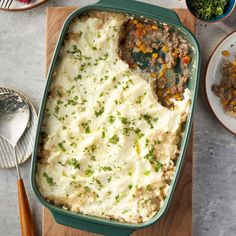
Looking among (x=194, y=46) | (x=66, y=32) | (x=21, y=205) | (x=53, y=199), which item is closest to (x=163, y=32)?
(x=194, y=46)

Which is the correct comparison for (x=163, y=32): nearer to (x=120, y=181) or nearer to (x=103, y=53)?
(x=103, y=53)

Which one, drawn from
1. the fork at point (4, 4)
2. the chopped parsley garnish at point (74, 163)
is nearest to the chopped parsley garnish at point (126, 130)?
the chopped parsley garnish at point (74, 163)

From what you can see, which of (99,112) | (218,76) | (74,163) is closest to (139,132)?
(99,112)

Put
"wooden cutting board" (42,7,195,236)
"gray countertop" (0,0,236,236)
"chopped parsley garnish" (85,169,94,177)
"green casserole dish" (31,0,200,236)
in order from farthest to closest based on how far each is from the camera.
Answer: "gray countertop" (0,0,236,236) < "wooden cutting board" (42,7,195,236) < "chopped parsley garnish" (85,169,94,177) < "green casserole dish" (31,0,200,236)

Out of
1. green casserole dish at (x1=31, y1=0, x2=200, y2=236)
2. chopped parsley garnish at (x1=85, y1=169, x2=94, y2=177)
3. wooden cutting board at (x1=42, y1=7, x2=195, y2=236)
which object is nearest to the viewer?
green casserole dish at (x1=31, y1=0, x2=200, y2=236)

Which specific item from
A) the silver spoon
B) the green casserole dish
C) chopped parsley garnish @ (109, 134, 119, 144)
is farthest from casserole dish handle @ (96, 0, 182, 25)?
the silver spoon

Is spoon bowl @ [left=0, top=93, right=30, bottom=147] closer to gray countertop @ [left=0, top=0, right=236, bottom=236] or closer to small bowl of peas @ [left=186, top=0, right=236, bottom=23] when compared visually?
gray countertop @ [left=0, top=0, right=236, bottom=236]
